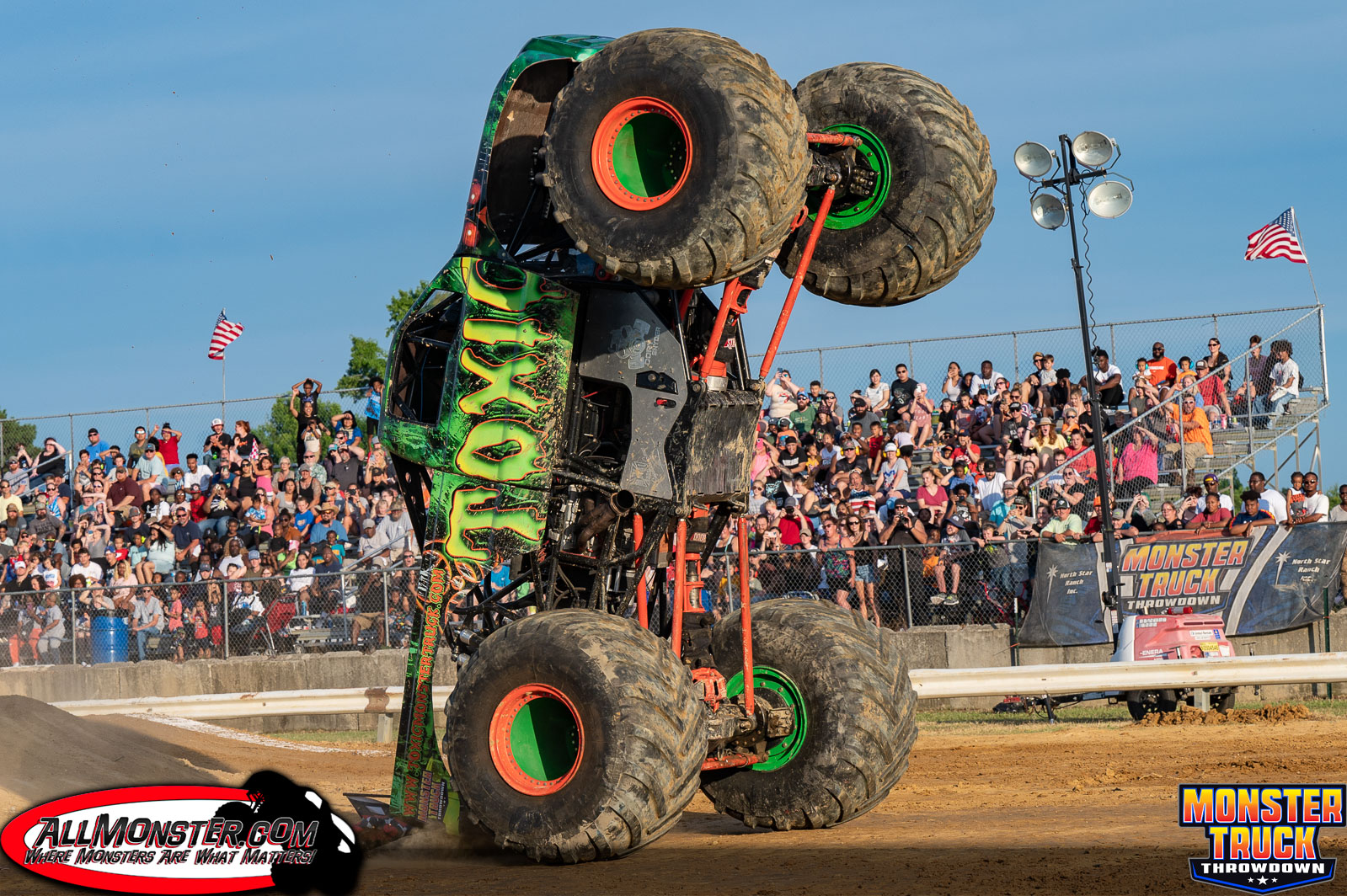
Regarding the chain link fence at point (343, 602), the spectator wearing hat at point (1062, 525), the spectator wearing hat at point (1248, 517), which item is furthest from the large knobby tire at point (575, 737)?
the spectator wearing hat at point (1248, 517)

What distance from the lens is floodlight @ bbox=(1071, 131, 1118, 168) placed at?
16.7 metres

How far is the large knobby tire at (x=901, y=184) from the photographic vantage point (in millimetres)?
7523

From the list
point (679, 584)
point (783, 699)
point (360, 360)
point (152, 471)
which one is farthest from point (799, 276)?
point (360, 360)

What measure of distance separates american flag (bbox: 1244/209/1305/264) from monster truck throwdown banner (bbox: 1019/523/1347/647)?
7.53m

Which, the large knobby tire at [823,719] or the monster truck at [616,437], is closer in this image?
the monster truck at [616,437]

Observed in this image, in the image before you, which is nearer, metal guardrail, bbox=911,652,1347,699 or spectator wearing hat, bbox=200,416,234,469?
metal guardrail, bbox=911,652,1347,699

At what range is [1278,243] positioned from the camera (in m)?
21.9

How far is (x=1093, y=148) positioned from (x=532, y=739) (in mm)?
12245

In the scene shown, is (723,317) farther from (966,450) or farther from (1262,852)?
(966,450)

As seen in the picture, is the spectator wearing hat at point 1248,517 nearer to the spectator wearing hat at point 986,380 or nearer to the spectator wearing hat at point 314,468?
the spectator wearing hat at point 986,380

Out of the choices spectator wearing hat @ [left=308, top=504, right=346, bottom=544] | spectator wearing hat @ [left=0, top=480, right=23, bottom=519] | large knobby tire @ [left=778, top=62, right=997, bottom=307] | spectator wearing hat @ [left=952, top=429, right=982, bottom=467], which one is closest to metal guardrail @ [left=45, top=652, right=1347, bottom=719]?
spectator wearing hat @ [left=308, top=504, right=346, bottom=544]

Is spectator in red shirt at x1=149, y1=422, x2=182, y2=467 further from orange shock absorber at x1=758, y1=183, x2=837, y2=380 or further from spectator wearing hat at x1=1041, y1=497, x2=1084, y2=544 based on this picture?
orange shock absorber at x1=758, y1=183, x2=837, y2=380

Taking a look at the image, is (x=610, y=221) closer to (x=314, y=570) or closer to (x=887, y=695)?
(x=887, y=695)

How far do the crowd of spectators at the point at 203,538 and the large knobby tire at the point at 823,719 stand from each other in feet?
28.4
